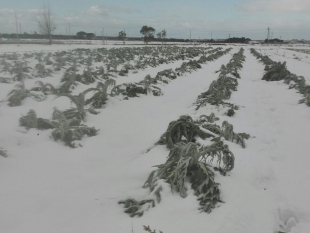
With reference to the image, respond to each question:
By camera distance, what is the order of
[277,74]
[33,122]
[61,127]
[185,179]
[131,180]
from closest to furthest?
[185,179], [131,180], [61,127], [33,122], [277,74]

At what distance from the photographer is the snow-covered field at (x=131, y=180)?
2.50 m

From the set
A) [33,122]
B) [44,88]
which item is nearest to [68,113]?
[33,122]

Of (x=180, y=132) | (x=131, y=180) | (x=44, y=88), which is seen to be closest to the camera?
(x=131, y=180)

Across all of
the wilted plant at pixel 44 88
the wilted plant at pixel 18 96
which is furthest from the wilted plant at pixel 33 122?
the wilted plant at pixel 44 88

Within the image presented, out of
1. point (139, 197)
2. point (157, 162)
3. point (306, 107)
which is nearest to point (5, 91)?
point (157, 162)

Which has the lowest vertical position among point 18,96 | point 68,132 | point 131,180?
point 131,180

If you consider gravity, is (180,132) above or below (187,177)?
above

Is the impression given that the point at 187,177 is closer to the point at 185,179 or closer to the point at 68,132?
the point at 185,179

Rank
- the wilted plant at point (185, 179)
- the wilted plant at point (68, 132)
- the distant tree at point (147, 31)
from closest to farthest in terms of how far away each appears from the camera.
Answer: the wilted plant at point (185, 179) → the wilted plant at point (68, 132) → the distant tree at point (147, 31)

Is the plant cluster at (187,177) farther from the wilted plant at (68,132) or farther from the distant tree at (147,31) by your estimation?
the distant tree at (147,31)

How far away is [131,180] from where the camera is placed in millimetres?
3270

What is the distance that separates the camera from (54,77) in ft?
34.8

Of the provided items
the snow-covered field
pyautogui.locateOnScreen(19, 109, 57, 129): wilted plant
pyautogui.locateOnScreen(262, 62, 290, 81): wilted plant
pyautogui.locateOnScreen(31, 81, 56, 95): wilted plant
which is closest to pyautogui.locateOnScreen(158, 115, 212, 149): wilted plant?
the snow-covered field

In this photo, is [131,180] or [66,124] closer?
[131,180]
